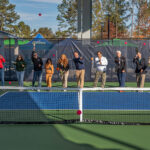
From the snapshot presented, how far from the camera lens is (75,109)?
8.43 meters

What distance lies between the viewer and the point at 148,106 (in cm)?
895

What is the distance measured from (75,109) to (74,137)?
280 centimetres

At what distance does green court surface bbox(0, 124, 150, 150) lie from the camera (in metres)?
5.07

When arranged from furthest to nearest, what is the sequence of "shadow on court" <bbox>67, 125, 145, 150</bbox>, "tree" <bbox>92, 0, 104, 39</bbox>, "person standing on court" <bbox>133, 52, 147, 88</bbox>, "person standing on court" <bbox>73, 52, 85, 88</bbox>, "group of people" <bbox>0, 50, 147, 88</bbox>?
1. "tree" <bbox>92, 0, 104, 39</bbox>
2. "person standing on court" <bbox>73, 52, 85, 88</bbox>
3. "group of people" <bbox>0, 50, 147, 88</bbox>
4. "person standing on court" <bbox>133, 52, 147, 88</bbox>
5. "shadow on court" <bbox>67, 125, 145, 150</bbox>

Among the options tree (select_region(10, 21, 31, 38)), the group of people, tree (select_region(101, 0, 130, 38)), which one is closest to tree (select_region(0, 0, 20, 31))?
tree (select_region(10, 21, 31, 38))

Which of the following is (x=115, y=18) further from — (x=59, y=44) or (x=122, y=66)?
(x=122, y=66)

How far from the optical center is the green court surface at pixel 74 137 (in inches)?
200

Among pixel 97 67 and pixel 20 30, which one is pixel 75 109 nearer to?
pixel 97 67

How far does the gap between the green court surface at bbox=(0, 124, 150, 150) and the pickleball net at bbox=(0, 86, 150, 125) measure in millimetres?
357

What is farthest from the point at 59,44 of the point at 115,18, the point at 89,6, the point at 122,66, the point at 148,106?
the point at 115,18

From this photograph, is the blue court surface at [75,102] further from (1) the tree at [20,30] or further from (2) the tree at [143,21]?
(1) the tree at [20,30]

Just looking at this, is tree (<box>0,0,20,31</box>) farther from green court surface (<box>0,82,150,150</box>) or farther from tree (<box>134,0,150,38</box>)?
green court surface (<box>0,82,150,150</box>)

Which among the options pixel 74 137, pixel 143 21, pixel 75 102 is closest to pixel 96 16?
pixel 143 21

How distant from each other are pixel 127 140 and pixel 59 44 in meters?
12.4
